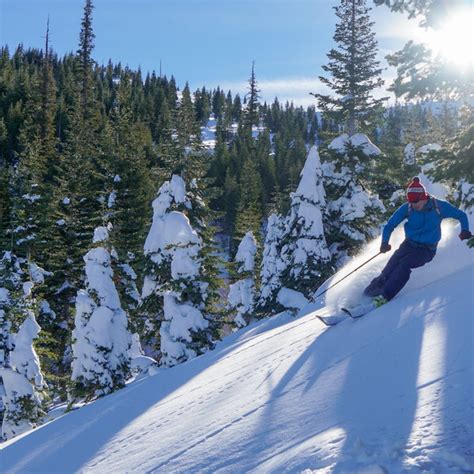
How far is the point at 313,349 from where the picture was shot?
693 centimetres

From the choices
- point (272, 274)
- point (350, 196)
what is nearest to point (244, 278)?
point (272, 274)

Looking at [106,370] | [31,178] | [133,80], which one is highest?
[133,80]

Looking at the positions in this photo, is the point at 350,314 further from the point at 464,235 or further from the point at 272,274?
the point at 272,274

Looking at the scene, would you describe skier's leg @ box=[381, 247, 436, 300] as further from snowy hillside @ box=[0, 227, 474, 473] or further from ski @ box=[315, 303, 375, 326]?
ski @ box=[315, 303, 375, 326]

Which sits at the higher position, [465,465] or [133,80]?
[133,80]

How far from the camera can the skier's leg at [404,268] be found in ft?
26.1

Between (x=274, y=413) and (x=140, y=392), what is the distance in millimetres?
4339

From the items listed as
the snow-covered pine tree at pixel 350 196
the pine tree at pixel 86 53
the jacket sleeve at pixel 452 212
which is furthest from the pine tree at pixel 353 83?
the pine tree at pixel 86 53

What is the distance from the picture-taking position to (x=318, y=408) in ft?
15.2

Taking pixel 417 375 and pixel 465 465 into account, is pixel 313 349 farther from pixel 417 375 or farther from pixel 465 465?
pixel 465 465

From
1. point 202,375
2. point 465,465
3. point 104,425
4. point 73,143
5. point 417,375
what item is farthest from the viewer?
point 73,143

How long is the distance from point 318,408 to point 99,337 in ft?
52.1

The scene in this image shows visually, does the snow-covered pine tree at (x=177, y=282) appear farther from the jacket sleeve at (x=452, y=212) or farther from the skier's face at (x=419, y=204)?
the jacket sleeve at (x=452, y=212)

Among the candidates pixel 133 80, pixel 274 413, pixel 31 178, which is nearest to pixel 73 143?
pixel 31 178
